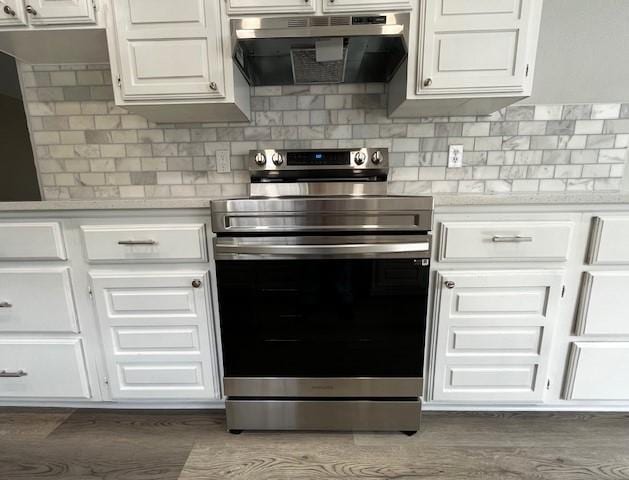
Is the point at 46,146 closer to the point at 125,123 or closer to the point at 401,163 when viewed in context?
the point at 125,123

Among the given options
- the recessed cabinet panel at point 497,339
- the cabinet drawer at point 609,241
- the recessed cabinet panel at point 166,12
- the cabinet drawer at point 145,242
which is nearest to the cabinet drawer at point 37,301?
the cabinet drawer at point 145,242

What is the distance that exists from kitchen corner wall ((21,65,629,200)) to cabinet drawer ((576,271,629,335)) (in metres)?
0.69

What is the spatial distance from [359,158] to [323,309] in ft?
2.74

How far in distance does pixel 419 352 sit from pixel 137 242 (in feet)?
3.94

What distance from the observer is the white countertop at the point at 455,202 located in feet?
3.59

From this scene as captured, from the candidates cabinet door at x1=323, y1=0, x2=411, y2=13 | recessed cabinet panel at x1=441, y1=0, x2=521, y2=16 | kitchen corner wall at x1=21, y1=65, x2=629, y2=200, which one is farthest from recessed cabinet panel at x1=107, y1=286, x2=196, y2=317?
recessed cabinet panel at x1=441, y1=0, x2=521, y2=16

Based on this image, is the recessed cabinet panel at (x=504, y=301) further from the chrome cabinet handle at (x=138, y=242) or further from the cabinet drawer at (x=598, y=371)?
the chrome cabinet handle at (x=138, y=242)

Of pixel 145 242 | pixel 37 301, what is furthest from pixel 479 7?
pixel 37 301

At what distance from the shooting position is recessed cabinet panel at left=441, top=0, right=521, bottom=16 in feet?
3.87

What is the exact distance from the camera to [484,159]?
5.52 ft

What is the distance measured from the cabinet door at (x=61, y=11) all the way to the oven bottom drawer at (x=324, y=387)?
1618 mm

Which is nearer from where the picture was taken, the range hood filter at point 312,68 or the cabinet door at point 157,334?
the cabinet door at point 157,334

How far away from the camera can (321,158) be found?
5.14 ft

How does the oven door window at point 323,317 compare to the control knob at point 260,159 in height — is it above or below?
below
